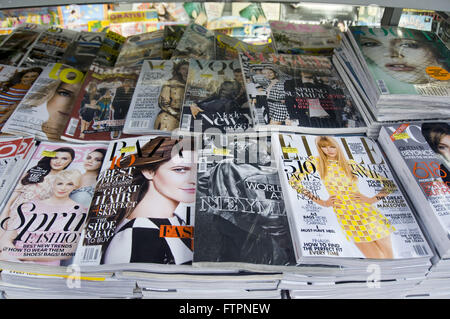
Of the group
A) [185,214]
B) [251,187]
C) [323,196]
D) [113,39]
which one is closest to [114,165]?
[185,214]

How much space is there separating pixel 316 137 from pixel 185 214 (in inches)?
19.3

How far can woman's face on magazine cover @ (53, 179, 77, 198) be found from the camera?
0.96 metres

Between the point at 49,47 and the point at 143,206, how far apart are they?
42.2 inches

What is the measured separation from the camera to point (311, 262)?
77cm

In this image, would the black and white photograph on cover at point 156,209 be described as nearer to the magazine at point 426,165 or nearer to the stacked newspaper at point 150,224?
the stacked newspaper at point 150,224

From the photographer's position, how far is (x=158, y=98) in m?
1.24

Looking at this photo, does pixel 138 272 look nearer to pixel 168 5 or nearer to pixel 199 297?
pixel 199 297

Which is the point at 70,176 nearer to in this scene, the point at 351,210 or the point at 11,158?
the point at 11,158

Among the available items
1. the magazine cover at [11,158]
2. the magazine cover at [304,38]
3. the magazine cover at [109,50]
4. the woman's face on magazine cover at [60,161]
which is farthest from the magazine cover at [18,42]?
the magazine cover at [304,38]

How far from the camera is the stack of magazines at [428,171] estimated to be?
80cm

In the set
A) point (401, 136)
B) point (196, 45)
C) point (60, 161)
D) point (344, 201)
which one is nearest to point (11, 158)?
point (60, 161)

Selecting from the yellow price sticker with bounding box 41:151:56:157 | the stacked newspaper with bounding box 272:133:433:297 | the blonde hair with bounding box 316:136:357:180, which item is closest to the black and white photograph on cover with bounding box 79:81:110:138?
the yellow price sticker with bounding box 41:151:56:157

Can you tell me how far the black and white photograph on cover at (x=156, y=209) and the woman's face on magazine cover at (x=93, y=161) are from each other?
10cm
